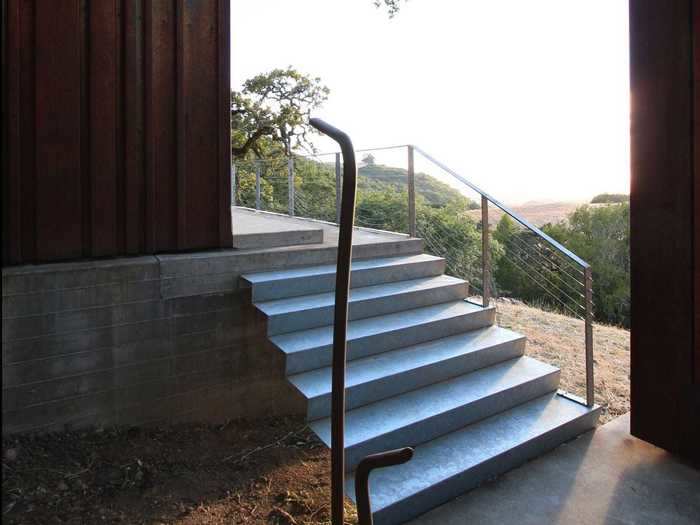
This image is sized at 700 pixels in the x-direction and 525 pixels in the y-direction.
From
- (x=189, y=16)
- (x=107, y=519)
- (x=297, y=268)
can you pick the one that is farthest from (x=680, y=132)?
(x=107, y=519)

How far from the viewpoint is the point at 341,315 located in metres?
1.43

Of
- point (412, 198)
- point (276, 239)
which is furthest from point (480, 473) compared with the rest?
point (412, 198)

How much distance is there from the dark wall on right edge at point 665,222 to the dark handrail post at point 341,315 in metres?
2.01

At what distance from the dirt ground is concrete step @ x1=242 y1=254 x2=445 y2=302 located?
0.93 metres

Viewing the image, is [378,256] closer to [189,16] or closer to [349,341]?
[349,341]

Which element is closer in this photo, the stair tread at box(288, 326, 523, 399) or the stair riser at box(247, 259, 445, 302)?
the stair tread at box(288, 326, 523, 399)

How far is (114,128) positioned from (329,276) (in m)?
1.68

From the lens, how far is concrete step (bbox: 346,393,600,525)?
227 centimetres

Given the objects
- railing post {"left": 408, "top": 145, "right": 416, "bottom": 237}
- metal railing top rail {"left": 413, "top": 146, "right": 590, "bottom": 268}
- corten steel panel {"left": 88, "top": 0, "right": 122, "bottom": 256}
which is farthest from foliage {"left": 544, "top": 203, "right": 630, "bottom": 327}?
corten steel panel {"left": 88, "top": 0, "right": 122, "bottom": 256}

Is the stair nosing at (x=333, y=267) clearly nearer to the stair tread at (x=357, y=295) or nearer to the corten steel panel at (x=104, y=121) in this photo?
the stair tread at (x=357, y=295)

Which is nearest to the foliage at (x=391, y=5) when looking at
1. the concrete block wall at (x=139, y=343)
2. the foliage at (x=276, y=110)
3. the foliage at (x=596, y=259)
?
the concrete block wall at (x=139, y=343)

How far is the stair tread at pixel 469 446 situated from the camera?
2.31 m

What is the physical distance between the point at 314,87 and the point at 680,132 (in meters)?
12.5

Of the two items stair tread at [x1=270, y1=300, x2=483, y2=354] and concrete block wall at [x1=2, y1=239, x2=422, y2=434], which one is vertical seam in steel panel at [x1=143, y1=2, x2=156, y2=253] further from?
stair tread at [x1=270, y1=300, x2=483, y2=354]
